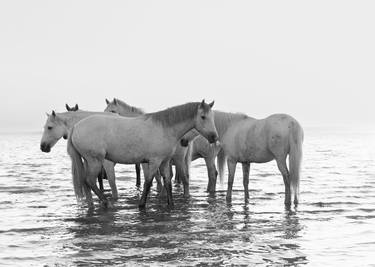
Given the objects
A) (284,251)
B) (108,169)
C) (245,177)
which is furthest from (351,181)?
(284,251)

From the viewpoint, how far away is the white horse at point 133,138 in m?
11.6

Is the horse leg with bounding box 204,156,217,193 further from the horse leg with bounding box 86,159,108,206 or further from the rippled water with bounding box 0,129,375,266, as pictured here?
the horse leg with bounding box 86,159,108,206

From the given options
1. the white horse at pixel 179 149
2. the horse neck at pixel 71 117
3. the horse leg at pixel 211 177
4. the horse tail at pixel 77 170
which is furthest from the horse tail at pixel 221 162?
the horse tail at pixel 77 170

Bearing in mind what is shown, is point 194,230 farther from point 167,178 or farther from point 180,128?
point 180,128

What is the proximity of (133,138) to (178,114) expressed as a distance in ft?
3.40

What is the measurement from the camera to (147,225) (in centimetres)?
997

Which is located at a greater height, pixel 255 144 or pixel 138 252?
pixel 255 144

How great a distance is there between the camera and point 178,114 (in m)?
11.9

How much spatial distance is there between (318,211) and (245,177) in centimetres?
213

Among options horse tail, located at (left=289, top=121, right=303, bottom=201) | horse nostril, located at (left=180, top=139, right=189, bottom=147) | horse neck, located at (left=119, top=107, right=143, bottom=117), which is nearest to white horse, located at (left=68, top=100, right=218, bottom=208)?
horse nostril, located at (left=180, top=139, right=189, bottom=147)

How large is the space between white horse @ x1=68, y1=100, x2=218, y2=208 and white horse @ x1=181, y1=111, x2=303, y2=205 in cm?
103

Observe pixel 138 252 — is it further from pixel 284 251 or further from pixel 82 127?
pixel 82 127

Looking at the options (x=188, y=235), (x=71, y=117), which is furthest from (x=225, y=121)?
(x=188, y=235)

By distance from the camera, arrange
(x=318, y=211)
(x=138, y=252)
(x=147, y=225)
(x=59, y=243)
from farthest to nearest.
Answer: (x=318, y=211), (x=147, y=225), (x=59, y=243), (x=138, y=252)
